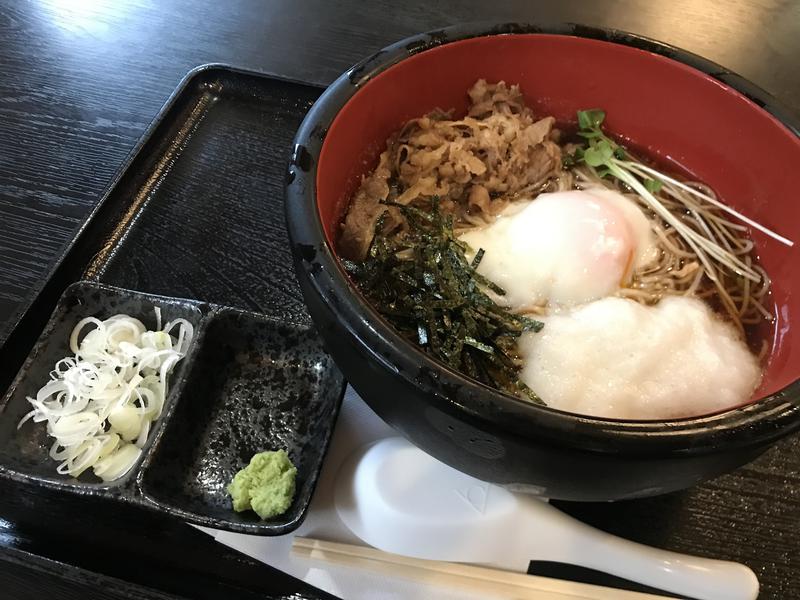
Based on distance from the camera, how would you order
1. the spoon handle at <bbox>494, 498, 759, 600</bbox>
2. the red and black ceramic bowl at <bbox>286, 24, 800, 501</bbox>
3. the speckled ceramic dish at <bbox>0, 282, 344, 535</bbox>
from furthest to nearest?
the speckled ceramic dish at <bbox>0, 282, 344, 535</bbox> < the spoon handle at <bbox>494, 498, 759, 600</bbox> < the red and black ceramic bowl at <bbox>286, 24, 800, 501</bbox>

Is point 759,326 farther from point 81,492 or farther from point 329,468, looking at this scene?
point 81,492

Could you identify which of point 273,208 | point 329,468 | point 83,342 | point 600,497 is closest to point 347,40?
point 273,208

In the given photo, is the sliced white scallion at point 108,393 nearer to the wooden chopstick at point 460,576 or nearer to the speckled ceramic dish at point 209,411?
the speckled ceramic dish at point 209,411

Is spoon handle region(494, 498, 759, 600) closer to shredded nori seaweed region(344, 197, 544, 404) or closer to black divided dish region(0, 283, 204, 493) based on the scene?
shredded nori seaweed region(344, 197, 544, 404)

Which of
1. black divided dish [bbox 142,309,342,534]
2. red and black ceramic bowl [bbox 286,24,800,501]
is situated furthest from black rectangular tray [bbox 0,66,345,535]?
red and black ceramic bowl [bbox 286,24,800,501]

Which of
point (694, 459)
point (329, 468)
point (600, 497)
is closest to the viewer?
point (694, 459)
